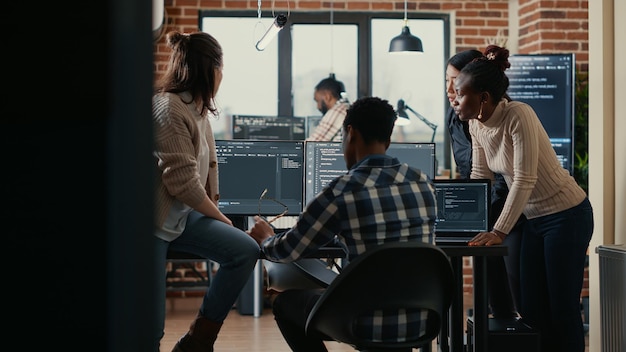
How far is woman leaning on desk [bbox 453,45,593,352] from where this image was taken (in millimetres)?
3080

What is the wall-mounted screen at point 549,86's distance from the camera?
19.4 ft

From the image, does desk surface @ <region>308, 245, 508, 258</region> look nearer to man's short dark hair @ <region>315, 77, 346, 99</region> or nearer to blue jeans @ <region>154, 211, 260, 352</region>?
blue jeans @ <region>154, 211, 260, 352</region>

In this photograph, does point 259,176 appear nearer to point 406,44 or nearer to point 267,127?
point 267,127

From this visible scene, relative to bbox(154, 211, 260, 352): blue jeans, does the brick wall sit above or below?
above

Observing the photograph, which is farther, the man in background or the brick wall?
the brick wall

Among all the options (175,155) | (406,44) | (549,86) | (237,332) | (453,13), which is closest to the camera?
(175,155)

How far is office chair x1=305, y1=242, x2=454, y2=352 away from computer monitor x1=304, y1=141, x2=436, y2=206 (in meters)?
1.13

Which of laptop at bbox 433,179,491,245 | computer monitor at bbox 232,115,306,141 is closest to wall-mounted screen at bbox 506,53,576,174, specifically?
computer monitor at bbox 232,115,306,141

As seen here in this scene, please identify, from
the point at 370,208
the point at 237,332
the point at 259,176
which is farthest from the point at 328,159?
the point at 237,332

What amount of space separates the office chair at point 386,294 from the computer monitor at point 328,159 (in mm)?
1131

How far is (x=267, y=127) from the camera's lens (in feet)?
20.6

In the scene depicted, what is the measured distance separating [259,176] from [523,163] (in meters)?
1.04

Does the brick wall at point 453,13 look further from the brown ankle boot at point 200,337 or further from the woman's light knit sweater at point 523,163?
the brown ankle boot at point 200,337

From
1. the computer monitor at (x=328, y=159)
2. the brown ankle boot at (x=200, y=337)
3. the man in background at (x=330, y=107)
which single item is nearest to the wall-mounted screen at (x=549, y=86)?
the man in background at (x=330, y=107)
